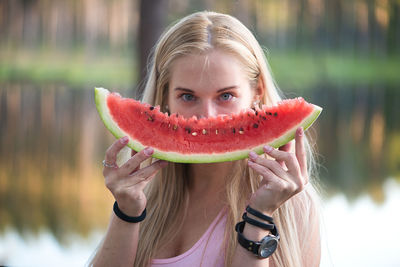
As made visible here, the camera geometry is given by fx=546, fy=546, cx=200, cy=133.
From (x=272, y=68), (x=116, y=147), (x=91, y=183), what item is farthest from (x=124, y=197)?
(x=272, y=68)

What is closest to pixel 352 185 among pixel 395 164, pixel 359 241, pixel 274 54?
pixel 395 164

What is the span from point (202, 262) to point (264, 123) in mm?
627

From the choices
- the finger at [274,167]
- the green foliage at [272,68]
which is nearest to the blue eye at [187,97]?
the finger at [274,167]

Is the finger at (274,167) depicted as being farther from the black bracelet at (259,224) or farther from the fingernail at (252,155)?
Answer: the black bracelet at (259,224)

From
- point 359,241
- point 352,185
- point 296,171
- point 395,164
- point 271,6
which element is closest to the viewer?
point 296,171

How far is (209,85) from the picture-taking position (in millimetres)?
2188

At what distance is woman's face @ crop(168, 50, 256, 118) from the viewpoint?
221cm

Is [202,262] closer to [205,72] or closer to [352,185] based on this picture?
[205,72]

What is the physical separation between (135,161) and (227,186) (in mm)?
512

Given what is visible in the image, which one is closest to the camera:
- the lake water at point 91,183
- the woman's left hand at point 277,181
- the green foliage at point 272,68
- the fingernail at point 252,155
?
the woman's left hand at point 277,181

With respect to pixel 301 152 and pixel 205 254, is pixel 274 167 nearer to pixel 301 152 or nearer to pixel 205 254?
pixel 301 152

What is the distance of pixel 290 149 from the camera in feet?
7.27

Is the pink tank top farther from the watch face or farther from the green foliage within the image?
the green foliage

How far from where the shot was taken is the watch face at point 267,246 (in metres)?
1.97
